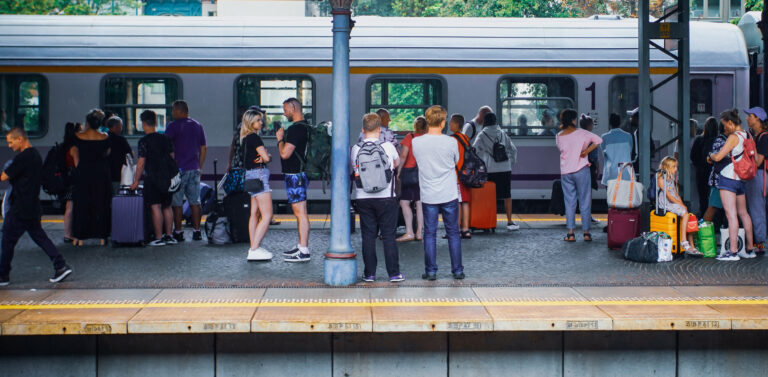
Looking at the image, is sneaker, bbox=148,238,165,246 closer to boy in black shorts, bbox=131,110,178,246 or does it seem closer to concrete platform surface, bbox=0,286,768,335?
boy in black shorts, bbox=131,110,178,246

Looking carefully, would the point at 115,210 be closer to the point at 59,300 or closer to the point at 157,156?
the point at 157,156

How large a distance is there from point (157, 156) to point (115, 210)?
0.78 meters

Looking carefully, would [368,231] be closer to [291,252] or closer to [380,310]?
[380,310]

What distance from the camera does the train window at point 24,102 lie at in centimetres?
1425

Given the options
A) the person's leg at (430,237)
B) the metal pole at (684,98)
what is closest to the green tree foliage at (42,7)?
the metal pole at (684,98)

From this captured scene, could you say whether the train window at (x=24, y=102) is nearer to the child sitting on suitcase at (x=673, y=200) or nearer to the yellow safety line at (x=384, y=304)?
the yellow safety line at (x=384, y=304)

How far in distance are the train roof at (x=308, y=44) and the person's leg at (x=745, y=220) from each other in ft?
17.2

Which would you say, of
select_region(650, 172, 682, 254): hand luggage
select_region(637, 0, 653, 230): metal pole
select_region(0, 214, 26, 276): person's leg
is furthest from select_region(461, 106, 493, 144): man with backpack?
select_region(0, 214, 26, 276): person's leg

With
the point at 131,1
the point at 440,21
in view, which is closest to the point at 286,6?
the point at 131,1

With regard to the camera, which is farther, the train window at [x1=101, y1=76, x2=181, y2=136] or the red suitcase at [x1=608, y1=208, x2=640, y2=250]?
the train window at [x1=101, y1=76, x2=181, y2=136]

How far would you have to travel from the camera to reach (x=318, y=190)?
14586 mm

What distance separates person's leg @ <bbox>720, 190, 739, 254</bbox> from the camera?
9.49m

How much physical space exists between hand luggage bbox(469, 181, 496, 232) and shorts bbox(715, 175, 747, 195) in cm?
302

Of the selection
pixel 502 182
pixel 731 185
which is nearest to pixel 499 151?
pixel 502 182
